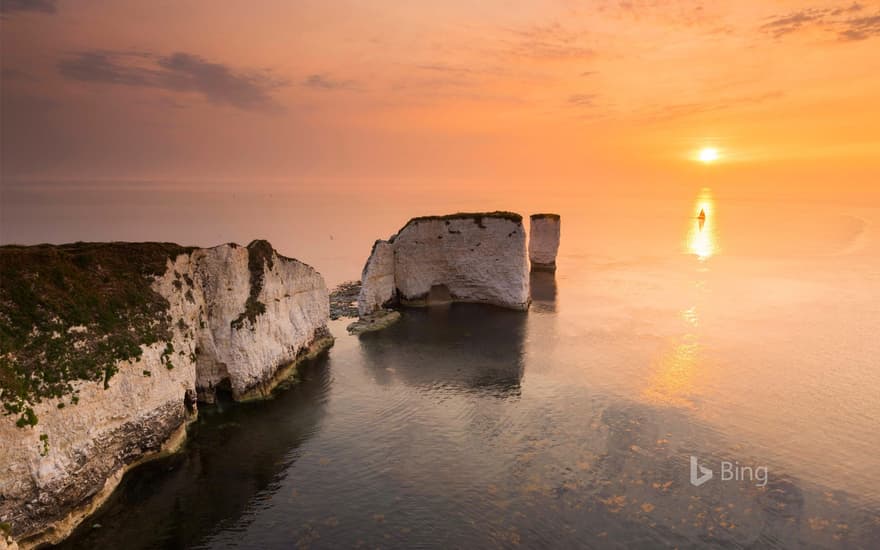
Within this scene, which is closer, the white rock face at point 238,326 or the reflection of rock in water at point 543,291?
the white rock face at point 238,326

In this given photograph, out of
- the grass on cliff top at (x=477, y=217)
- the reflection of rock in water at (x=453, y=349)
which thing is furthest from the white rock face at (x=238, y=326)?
the grass on cliff top at (x=477, y=217)

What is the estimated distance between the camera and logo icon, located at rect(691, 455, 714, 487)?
886 inches

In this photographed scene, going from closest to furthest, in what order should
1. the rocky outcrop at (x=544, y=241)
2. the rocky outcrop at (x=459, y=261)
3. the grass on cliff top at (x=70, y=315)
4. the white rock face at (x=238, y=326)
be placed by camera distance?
1. the grass on cliff top at (x=70, y=315)
2. the white rock face at (x=238, y=326)
3. the rocky outcrop at (x=459, y=261)
4. the rocky outcrop at (x=544, y=241)

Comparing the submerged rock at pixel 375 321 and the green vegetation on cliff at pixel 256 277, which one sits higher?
the green vegetation on cliff at pixel 256 277

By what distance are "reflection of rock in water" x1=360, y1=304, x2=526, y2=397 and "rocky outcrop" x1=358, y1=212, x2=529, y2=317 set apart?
249 centimetres

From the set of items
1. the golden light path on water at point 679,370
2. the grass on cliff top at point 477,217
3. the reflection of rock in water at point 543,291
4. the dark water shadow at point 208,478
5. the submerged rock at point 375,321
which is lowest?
the dark water shadow at point 208,478

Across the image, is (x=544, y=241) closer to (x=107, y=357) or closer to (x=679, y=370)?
(x=679, y=370)

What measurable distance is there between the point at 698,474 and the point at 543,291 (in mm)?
40743

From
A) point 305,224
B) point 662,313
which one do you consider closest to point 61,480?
point 662,313

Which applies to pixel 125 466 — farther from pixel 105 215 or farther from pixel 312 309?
pixel 105 215

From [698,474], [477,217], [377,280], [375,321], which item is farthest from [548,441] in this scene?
[477,217]

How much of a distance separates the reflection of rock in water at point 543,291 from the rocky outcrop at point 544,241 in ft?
5.69

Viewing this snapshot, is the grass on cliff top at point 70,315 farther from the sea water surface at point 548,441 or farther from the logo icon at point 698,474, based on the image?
the logo icon at point 698,474

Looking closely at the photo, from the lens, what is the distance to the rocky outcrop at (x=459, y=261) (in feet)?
177
